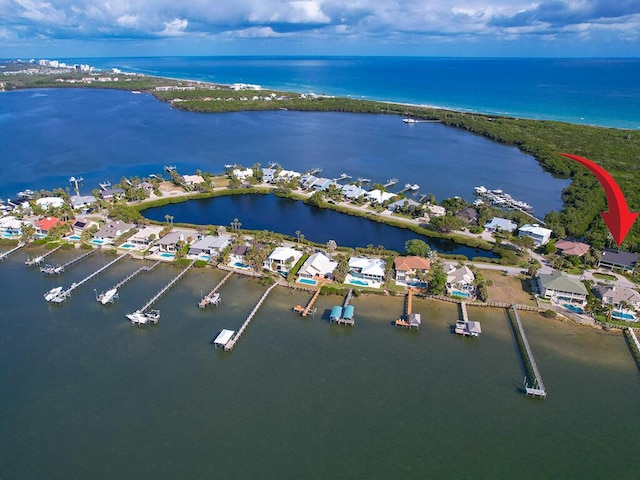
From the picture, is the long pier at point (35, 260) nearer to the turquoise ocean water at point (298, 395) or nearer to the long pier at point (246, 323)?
the turquoise ocean water at point (298, 395)

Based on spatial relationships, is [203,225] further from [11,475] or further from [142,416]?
[11,475]

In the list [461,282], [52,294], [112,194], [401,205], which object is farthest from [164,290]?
[401,205]

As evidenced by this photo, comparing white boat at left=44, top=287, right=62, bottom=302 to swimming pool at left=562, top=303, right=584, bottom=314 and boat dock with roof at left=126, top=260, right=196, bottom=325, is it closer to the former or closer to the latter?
boat dock with roof at left=126, top=260, right=196, bottom=325

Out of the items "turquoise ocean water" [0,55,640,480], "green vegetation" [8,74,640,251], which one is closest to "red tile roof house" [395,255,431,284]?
"turquoise ocean water" [0,55,640,480]

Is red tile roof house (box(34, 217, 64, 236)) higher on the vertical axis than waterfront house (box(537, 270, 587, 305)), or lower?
lower

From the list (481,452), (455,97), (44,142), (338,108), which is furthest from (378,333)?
(455,97)
